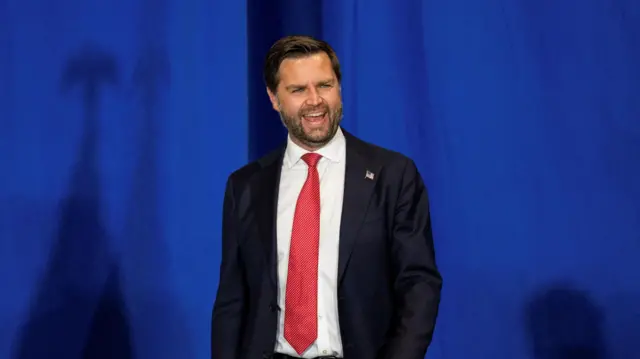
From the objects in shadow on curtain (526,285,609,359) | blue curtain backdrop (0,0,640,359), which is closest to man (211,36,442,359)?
blue curtain backdrop (0,0,640,359)

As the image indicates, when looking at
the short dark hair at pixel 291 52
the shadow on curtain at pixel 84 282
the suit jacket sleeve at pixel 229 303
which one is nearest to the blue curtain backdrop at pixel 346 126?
the shadow on curtain at pixel 84 282

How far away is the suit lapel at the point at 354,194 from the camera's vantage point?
4.70ft

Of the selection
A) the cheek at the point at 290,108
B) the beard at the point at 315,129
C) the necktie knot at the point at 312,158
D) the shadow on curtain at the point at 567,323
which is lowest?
the shadow on curtain at the point at 567,323

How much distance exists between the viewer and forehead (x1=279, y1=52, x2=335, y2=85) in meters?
1.53

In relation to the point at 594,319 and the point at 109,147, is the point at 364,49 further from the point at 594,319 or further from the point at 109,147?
the point at 594,319

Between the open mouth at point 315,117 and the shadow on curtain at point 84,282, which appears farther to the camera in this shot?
the shadow on curtain at point 84,282

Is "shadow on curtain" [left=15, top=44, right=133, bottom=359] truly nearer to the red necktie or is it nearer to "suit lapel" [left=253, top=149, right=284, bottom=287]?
"suit lapel" [left=253, top=149, right=284, bottom=287]

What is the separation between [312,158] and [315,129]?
0.06 m

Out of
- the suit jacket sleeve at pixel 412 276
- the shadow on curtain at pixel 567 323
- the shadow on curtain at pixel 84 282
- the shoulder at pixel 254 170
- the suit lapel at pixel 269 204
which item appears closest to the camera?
the suit jacket sleeve at pixel 412 276

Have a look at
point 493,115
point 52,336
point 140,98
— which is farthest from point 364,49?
point 52,336

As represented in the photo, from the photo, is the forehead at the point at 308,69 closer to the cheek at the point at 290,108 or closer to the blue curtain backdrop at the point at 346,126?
the cheek at the point at 290,108

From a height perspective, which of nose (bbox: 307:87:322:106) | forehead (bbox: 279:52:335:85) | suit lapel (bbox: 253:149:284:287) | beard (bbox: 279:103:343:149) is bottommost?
suit lapel (bbox: 253:149:284:287)

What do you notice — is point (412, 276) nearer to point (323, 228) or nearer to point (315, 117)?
point (323, 228)

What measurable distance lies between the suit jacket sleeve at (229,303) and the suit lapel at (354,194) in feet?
0.79
